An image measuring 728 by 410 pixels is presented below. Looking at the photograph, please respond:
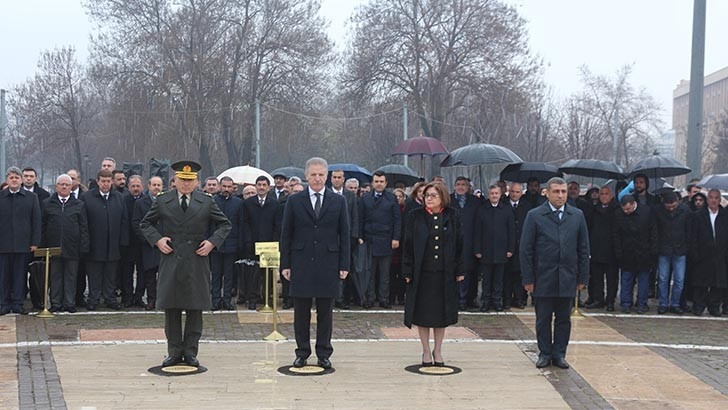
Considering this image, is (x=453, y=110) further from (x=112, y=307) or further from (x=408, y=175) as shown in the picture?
(x=112, y=307)

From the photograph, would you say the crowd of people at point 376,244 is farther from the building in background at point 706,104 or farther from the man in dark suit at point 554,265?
the building in background at point 706,104

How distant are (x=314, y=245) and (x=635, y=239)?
629 cm

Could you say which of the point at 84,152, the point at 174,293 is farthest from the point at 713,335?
the point at 84,152

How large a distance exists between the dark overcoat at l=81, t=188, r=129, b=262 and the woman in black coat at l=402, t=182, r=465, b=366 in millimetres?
5533

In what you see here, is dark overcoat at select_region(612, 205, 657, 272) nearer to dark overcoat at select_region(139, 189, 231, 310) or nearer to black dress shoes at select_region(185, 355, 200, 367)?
dark overcoat at select_region(139, 189, 231, 310)

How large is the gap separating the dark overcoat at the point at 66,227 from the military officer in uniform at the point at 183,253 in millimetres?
4169

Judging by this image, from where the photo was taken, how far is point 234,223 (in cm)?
1454

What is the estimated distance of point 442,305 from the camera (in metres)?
9.96

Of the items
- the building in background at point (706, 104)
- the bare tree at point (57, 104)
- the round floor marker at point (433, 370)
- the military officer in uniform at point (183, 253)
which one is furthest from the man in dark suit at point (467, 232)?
the building in background at point (706, 104)

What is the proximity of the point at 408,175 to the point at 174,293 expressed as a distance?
10285 mm

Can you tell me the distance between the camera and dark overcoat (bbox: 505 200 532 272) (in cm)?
1475

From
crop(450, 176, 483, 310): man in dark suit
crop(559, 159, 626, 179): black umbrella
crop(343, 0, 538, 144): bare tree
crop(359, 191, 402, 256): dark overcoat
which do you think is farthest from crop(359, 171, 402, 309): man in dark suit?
crop(343, 0, 538, 144): bare tree

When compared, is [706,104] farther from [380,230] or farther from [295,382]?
[295,382]

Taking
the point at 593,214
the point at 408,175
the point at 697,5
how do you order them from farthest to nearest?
the point at 408,175 < the point at 697,5 < the point at 593,214
